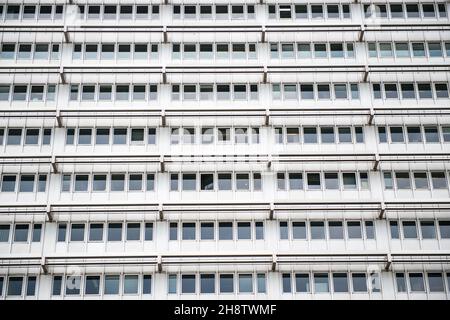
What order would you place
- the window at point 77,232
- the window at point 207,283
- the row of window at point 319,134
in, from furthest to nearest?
the row of window at point 319,134
the window at point 77,232
the window at point 207,283

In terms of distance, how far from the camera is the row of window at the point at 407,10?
169 ft

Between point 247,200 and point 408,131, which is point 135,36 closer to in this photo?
point 247,200

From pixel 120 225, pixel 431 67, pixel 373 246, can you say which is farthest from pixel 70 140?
pixel 431 67

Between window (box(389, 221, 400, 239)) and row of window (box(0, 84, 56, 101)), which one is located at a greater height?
row of window (box(0, 84, 56, 101))

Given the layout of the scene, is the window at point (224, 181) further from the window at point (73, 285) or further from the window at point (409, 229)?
the window at point (409, 229)

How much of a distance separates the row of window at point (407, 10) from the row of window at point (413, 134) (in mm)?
8685

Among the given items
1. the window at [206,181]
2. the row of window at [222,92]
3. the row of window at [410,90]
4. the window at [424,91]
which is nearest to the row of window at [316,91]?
the row of window at [222,92]

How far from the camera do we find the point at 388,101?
161ft

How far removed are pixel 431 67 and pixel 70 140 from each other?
2492cm

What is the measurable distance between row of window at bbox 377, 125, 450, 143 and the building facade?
3.7 inches

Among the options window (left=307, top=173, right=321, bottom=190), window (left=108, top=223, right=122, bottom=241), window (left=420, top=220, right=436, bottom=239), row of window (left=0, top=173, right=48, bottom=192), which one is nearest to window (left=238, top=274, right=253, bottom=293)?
window (left=307, top=173, right=321, bottom=190)

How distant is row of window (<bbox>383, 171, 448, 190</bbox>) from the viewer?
4688 centimetres

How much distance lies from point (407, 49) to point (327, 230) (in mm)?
14647

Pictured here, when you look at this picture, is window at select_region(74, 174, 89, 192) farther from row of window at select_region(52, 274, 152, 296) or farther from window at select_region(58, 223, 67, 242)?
row of window at select_region(52, 274, 152, 296)
